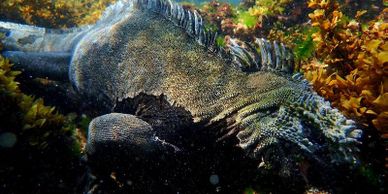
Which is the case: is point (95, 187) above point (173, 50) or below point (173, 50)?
below

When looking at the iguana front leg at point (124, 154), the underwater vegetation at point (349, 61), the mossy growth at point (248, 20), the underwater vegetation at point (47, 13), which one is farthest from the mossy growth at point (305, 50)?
the underwater vegetation at point (47, 13)

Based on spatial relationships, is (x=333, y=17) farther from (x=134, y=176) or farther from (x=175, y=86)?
(x=134, y=176)

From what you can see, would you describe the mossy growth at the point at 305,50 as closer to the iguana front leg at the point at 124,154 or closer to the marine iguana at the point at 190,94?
the marine iguana at the point at 190,94

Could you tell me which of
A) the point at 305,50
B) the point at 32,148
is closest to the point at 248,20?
the point at 305,50

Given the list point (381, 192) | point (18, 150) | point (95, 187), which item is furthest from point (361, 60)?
point (18, 150)

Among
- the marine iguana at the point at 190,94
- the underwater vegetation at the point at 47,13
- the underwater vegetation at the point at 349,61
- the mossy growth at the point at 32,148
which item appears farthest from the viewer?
the underwater vegetation at the point at 47,13

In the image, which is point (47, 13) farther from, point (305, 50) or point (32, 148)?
point (305, 50)
